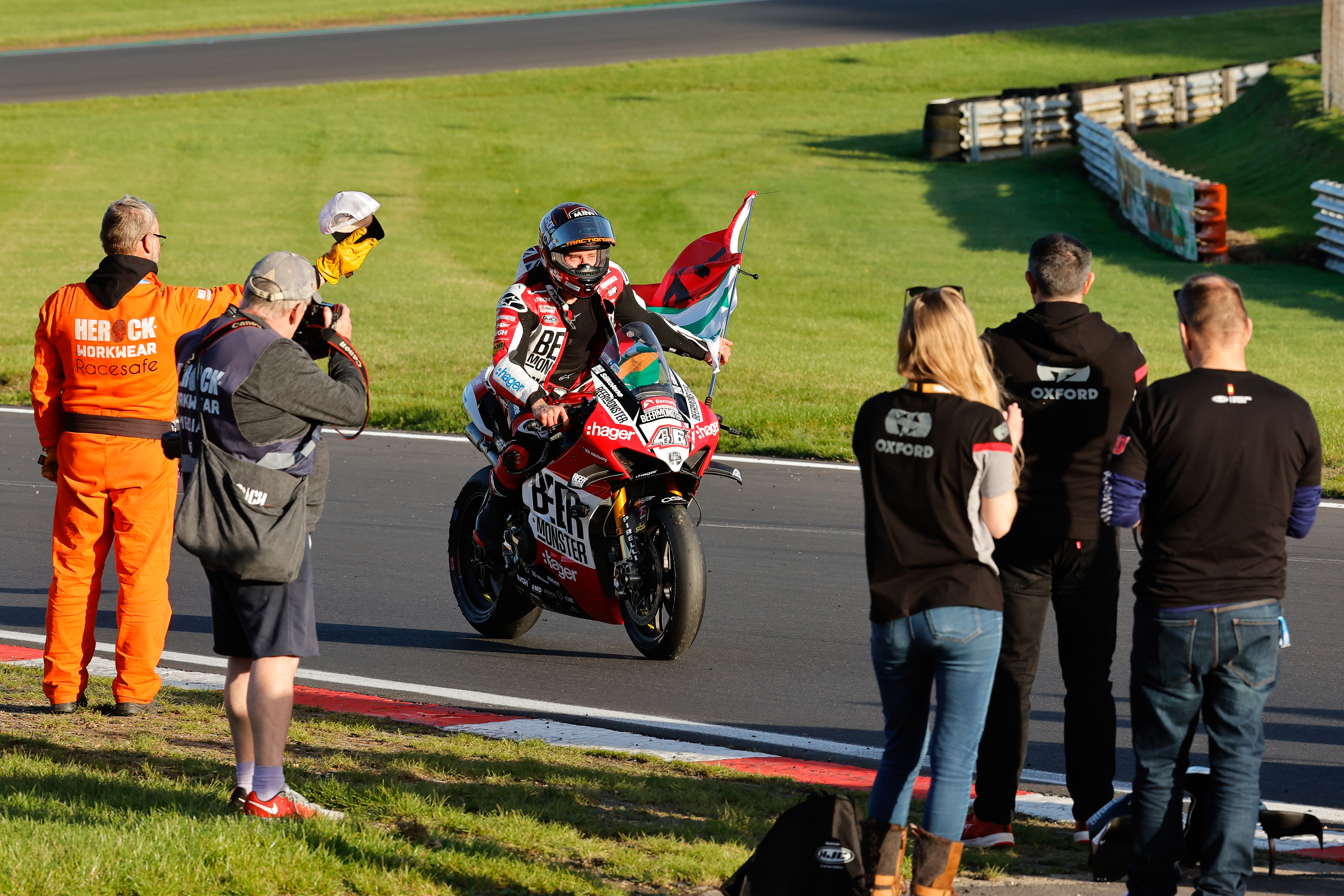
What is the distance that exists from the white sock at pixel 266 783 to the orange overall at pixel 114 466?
5.77 feet

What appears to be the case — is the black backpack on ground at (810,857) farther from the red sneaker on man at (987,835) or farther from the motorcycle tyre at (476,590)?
the motorcycle tyre at (476,590)

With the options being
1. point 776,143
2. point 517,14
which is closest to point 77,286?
point 776,143

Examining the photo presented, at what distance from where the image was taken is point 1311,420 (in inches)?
175

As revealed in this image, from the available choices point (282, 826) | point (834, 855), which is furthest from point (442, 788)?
point (834, 855)

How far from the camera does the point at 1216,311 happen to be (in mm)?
4402

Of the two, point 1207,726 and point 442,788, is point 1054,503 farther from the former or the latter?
point 442,788

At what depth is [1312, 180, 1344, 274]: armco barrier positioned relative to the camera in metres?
23.0

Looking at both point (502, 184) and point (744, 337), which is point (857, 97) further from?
point (744, 337)

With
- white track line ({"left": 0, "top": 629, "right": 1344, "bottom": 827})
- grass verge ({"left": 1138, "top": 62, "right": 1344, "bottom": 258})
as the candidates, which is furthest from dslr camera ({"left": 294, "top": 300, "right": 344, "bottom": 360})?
grass verge ({"left": 1138, "top": 62, "right": 1344, "bottom": 258})

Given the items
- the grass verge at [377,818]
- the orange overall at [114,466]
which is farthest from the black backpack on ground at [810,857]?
the orange overall at [114,466]

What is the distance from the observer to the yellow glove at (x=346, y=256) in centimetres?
641

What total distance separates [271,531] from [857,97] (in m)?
39.0

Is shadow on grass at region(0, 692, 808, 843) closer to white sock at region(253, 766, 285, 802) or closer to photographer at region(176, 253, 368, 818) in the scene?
white sock at region(253, 766, 285, 802)

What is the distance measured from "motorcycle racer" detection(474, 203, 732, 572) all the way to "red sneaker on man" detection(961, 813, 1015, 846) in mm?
3041
